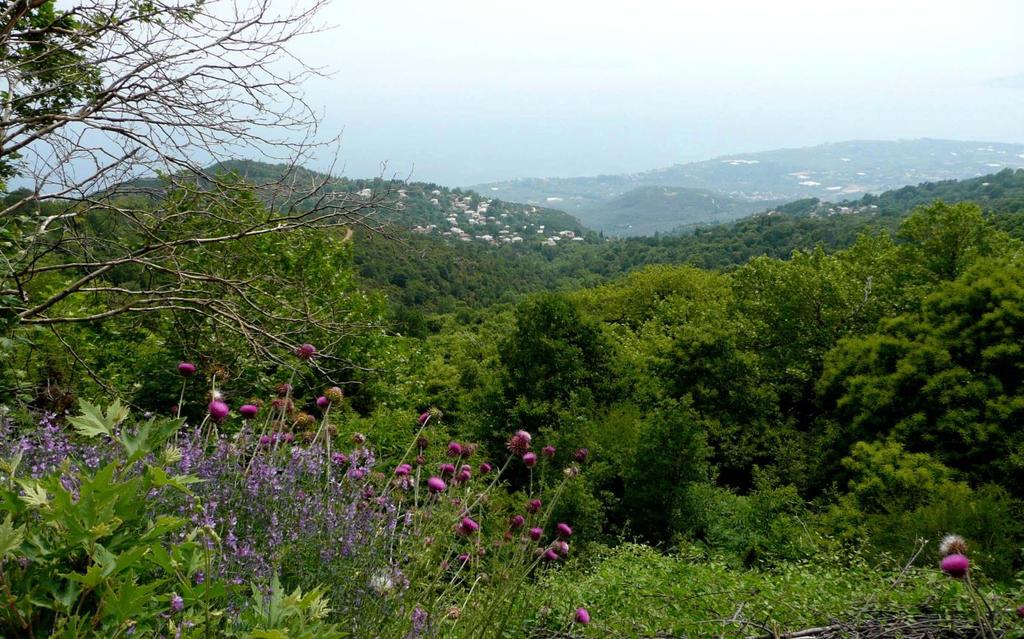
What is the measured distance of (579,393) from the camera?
10.5m

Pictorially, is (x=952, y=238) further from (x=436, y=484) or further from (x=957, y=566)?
(x=436, y=484)

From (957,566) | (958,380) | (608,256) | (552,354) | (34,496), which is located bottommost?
(608,256)

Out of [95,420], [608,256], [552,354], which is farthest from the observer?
[608,256]

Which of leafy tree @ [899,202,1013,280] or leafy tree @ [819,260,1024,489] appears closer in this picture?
leafy tree @ [819,260,1024,489]

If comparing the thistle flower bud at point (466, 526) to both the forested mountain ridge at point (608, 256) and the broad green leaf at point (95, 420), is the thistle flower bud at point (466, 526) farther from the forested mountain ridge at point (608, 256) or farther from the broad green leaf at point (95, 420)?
the forested mountain ridge at point (608, 256)

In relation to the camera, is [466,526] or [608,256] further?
[608,256]

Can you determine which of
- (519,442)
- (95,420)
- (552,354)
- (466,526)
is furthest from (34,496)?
(552,354)

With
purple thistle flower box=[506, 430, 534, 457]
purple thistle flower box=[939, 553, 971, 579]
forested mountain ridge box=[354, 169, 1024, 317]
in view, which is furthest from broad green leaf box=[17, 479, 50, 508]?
forested mountain ridge box=[354, 169, 1024, 317]

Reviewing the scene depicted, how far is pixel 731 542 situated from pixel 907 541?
85.9 inches

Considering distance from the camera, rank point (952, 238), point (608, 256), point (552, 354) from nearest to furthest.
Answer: point (552, 354) → point (952, 238) → point (608, 256)

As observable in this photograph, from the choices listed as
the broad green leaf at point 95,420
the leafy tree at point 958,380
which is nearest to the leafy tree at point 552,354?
the leafy tree at point 958,380

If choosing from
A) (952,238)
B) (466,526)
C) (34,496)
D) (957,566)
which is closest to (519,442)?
(466,526)

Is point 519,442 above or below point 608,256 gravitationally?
above

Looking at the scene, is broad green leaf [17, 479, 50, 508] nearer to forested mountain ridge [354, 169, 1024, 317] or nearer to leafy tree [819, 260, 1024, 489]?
leafy tree [819, 260, 1024, 489]
